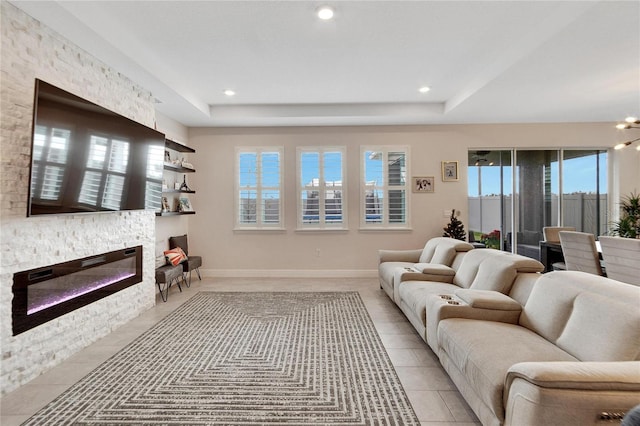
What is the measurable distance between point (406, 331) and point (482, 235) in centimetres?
355

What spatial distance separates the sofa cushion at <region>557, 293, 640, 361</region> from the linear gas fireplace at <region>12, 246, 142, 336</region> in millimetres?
3783

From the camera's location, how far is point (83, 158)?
2.65m

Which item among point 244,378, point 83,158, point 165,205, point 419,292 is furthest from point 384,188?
point 83,158

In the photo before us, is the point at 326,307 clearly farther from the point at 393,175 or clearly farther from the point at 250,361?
the point at 393,175

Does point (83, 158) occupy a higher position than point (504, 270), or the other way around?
point (83, 158)

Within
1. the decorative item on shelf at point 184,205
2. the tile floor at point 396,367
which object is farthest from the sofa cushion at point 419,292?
the decorative item on shelf at point 184,205

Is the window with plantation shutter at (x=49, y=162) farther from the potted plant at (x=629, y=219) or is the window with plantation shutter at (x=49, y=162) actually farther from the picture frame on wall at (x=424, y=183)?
the potted plant at (x=629, y=219)

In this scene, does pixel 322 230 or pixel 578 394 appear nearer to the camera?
pixel 578 394

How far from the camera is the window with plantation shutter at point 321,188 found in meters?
5.71

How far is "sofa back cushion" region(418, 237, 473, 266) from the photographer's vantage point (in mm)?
3822

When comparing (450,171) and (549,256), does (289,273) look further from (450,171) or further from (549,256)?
(549,256)

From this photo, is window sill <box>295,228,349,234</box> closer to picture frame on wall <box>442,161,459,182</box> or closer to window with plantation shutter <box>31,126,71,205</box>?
picture frame on wall <box>442,161,459,182</box>

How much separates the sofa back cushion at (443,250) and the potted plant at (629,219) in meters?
3.25

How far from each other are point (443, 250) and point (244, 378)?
288cm
